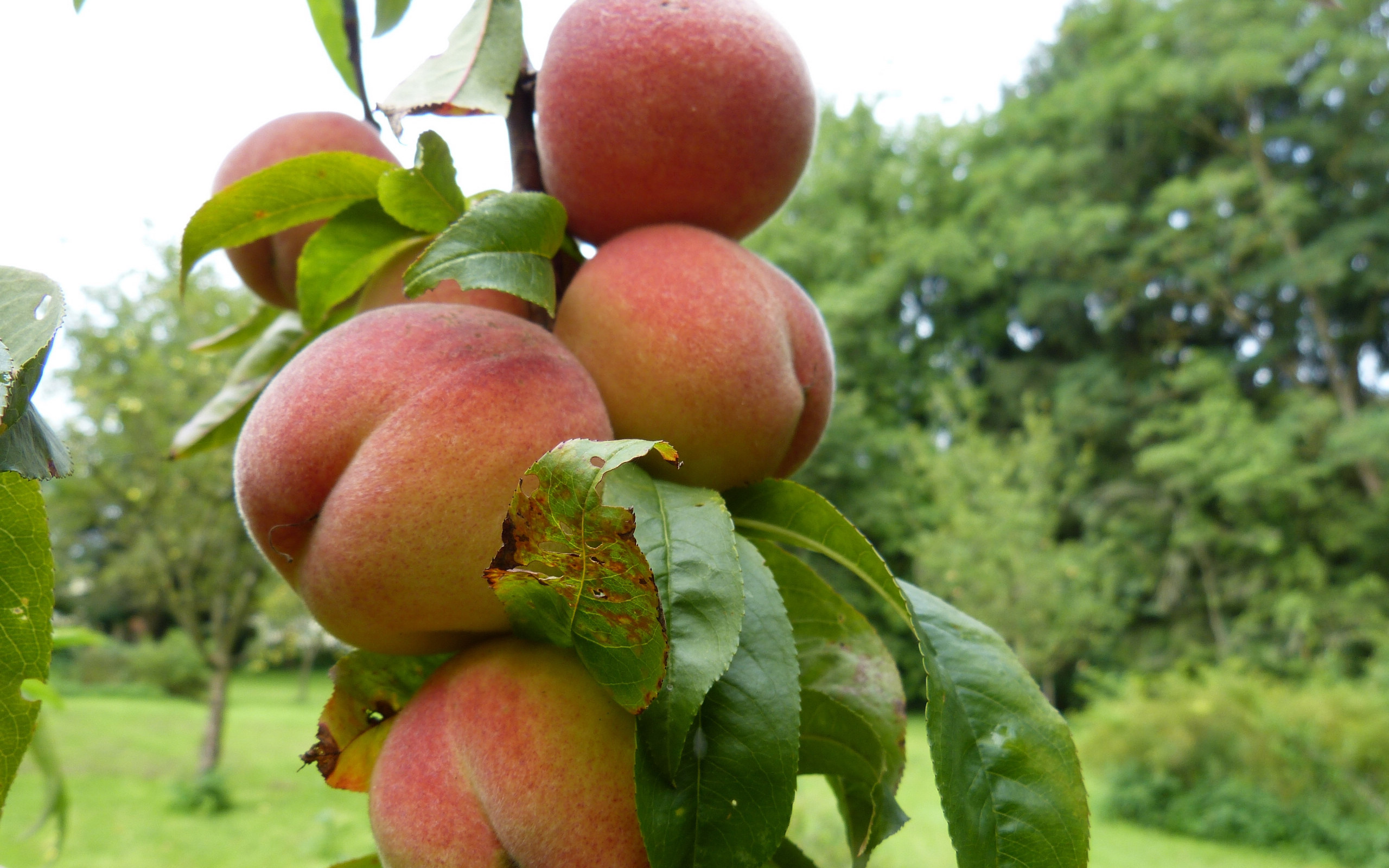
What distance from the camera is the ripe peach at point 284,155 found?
70 cm

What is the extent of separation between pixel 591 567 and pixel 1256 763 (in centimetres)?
908

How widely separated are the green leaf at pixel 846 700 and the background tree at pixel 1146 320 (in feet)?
35.2

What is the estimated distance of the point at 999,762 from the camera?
1.56 feet

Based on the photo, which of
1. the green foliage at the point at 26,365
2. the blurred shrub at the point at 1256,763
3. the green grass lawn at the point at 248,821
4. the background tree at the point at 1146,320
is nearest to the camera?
the green foliage at the point at 26,365

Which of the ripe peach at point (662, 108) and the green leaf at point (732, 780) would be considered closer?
the green leaf at point (732, 780)

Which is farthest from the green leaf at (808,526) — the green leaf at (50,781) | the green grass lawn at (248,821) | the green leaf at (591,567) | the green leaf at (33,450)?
the green grass lawn at (248,821)

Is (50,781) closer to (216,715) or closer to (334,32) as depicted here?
(334,32)

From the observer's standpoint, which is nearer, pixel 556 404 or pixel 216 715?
pixel 556 404

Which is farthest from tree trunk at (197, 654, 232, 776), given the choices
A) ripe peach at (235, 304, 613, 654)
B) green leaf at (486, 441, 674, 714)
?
green leaf at (486, 441, 674, 714)

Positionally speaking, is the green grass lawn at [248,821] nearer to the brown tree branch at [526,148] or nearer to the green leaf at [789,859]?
the green leaf at [789,859]

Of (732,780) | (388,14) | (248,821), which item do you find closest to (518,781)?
(732,780)

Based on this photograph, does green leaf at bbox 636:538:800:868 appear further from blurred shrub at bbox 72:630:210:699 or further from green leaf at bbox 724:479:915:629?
blurred shrub at bbox 72:630:210:699

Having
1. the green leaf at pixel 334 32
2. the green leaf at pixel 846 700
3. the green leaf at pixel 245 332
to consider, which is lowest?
the green leaf at pixel 846 700

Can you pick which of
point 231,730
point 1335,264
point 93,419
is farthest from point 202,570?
point 1335,264
